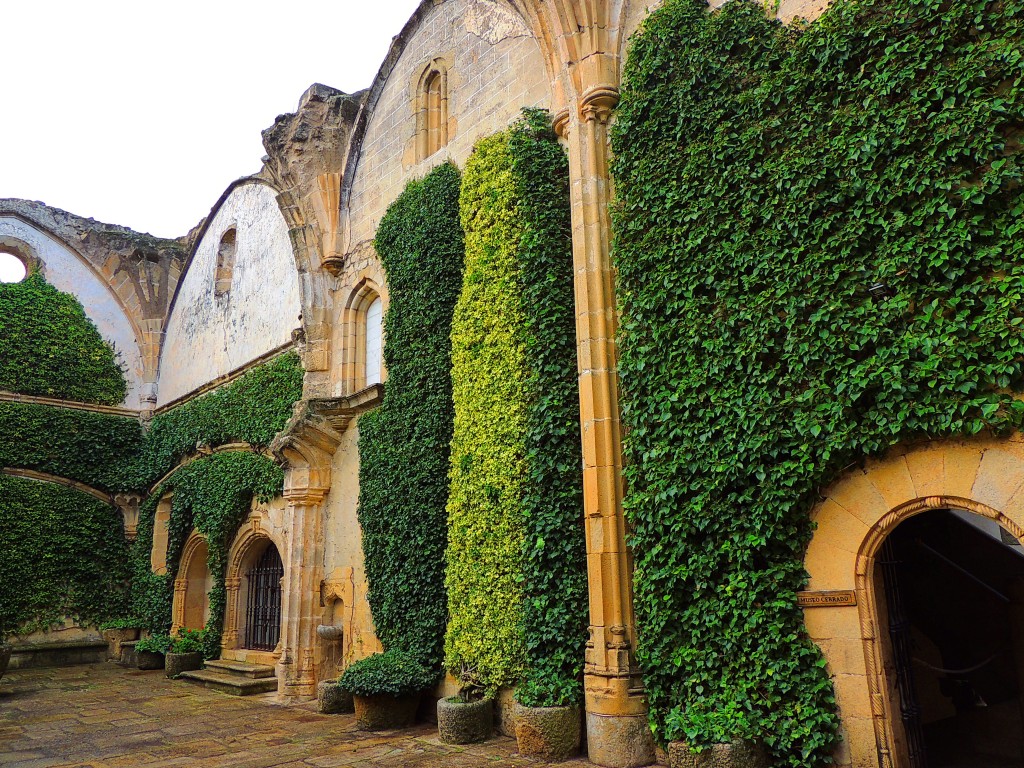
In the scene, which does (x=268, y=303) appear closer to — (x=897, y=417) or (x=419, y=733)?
(x=419, y=733)

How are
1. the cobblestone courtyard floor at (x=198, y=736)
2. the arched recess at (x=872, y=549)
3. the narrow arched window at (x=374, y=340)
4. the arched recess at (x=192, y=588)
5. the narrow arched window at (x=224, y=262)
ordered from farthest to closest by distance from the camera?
1. the narrow arched window at (x=224, y=262)
2. the arched recess at (x=192, y=588)
3. the narrow arched window at (x=374, y=340)
4. the cobblestone courtyard floor at (x=198, y=736)
5. the arched recess at (x=872, y=549)

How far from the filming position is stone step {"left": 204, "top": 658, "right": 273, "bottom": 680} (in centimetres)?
1207

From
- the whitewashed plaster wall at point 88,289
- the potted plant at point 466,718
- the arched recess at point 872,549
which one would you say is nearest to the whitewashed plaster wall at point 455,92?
the arched recess at point 872,549

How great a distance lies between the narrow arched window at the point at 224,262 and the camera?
54.2 feet

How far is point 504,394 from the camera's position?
8414 millimetres

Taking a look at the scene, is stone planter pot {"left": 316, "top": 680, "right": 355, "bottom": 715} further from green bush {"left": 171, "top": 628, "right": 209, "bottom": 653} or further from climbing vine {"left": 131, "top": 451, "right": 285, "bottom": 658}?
green bush {"left": 171, "top": 628, "right": 209, "bottom": 653}

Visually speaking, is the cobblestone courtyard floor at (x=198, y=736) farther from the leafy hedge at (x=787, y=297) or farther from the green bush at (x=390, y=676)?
the leafy hedge at (x=787, y=297)

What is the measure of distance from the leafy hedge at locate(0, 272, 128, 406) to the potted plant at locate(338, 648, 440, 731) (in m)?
11.9

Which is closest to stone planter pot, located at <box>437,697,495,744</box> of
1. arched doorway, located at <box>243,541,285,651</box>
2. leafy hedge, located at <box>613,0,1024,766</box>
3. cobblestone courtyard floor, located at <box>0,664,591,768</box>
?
cobblestone courtyard floor, located at <box>0,664,591,768</box>

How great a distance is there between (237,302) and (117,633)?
24.0 ft

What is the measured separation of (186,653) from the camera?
13.6 metres

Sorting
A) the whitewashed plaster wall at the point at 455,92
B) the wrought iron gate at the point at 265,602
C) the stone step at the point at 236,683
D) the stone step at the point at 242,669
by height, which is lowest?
the stone step at the point at 236,683

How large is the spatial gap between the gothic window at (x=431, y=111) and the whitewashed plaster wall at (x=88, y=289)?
11146mm

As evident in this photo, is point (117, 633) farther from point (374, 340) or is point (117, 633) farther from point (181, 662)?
point (374, 340)
